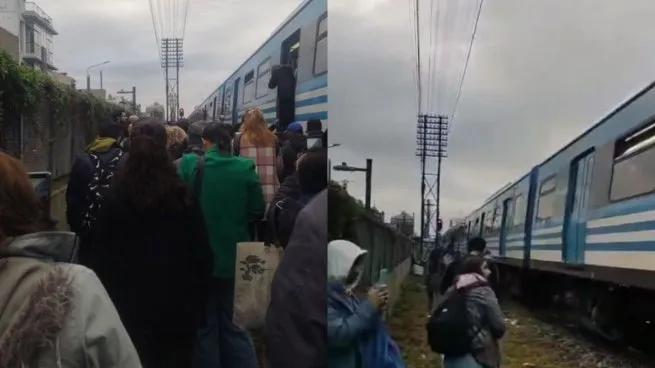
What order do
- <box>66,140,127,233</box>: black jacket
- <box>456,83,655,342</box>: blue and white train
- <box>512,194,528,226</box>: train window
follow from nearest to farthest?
<box>456,83,655,342</box>: blue and white train
<box>512,194,528,226</box>: train window
<box>66,140,127,233</box>: black jacket

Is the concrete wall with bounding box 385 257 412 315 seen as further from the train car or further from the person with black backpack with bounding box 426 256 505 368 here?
the train car

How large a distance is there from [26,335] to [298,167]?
2.13 ft

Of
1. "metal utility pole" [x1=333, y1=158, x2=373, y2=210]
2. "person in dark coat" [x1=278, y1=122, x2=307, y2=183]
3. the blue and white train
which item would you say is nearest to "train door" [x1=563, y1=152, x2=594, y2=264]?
the blue and white train

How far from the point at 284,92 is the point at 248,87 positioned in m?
0.23

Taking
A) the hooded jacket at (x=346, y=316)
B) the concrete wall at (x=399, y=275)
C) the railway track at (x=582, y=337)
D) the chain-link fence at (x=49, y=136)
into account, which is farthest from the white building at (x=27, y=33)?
the railway track at (x=582, y=337)

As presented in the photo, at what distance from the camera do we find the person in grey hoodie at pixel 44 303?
199 cm

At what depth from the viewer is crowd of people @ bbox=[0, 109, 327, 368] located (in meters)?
2.02

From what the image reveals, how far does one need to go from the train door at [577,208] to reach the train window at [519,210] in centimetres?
9

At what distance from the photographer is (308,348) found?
2.02m

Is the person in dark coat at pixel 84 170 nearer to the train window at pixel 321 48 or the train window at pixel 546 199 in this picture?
the train window at pixel 321 48

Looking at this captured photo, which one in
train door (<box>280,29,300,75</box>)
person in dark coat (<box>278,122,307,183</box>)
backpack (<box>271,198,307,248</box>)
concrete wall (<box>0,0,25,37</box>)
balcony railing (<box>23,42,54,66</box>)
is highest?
concrete wall (<box>0,0,25,37</box>)

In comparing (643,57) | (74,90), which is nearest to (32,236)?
(74,90)

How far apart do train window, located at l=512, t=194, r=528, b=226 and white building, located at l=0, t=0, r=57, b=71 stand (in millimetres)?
1142

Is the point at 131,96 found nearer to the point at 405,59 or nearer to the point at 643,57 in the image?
the point at 405,59
